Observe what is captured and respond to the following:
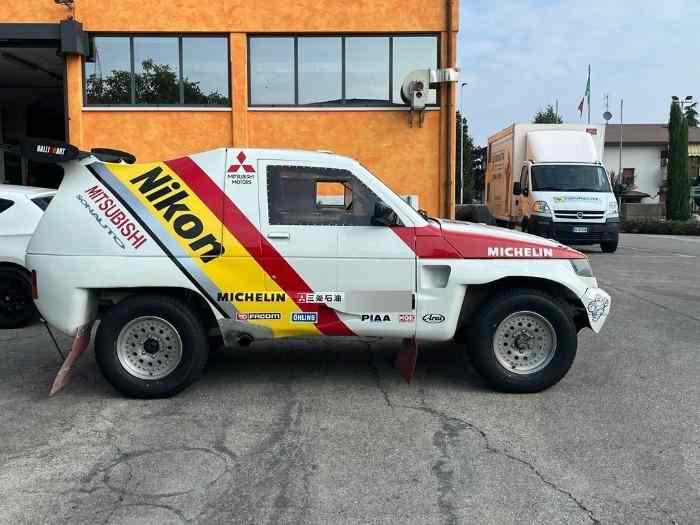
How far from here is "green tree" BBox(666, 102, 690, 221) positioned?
4428cm

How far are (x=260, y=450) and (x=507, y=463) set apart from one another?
156 centimetres

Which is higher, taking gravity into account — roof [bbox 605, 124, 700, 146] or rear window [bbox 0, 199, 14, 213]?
roof [bbox 605, 124, 700, 146]

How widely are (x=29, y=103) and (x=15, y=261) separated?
16754 mm

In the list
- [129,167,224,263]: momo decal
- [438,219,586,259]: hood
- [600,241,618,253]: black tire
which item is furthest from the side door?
[129,167,224,263]: momo decal

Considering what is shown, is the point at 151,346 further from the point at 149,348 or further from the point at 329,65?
the point at 329,65

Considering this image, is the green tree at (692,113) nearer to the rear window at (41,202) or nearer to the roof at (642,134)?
the roof at (642,134)

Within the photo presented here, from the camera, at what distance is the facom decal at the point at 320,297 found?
5305mm

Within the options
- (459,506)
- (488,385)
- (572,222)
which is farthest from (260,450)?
(572,222)

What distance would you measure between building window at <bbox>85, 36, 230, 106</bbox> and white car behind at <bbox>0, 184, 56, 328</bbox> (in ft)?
20.7

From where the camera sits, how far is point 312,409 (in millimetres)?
5145

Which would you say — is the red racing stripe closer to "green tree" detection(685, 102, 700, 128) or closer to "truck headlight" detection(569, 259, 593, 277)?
"truck headlight" detection(569, 259, 593, 277)

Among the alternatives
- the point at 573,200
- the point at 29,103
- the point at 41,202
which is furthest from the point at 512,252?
the point at 29,103

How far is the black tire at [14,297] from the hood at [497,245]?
18.2 ft

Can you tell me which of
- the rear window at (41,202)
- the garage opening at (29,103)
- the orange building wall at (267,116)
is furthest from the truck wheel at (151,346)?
the garage opening at (29,103)
